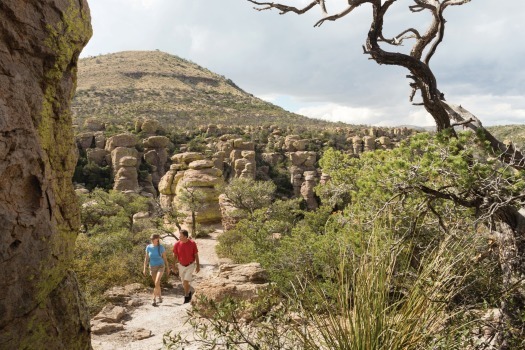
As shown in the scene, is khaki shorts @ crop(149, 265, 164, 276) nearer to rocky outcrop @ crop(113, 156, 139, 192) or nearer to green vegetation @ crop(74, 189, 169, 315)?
green vegetation @ crop(74, 189, 169, 315)

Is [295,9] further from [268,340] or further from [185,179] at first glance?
[185,179]

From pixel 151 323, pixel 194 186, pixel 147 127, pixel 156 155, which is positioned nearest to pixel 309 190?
pixel 194 186

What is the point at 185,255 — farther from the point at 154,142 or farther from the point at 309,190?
the point at 154,142

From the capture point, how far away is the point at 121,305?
7.08 meters

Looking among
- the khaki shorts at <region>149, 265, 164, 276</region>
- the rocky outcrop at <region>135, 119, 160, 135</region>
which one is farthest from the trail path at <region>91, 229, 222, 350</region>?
the rocky outcrop at <region>135, 119, 160, 135</region>

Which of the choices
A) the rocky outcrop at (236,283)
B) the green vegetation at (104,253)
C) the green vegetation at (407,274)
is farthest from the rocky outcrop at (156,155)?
the green vegetation at (407,274)

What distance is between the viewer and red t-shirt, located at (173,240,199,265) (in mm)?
6742

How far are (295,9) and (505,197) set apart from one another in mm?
3101

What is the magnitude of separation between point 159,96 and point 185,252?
5814 cm

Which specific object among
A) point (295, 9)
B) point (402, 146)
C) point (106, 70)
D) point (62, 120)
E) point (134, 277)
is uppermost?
point (106, 70)

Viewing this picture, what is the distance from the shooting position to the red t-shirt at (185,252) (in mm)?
6742

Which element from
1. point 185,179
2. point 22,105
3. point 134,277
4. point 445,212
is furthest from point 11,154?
point 185,179

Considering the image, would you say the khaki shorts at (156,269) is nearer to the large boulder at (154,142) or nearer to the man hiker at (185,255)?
the man hiker at (185,255)

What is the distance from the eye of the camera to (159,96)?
60.6 metres
